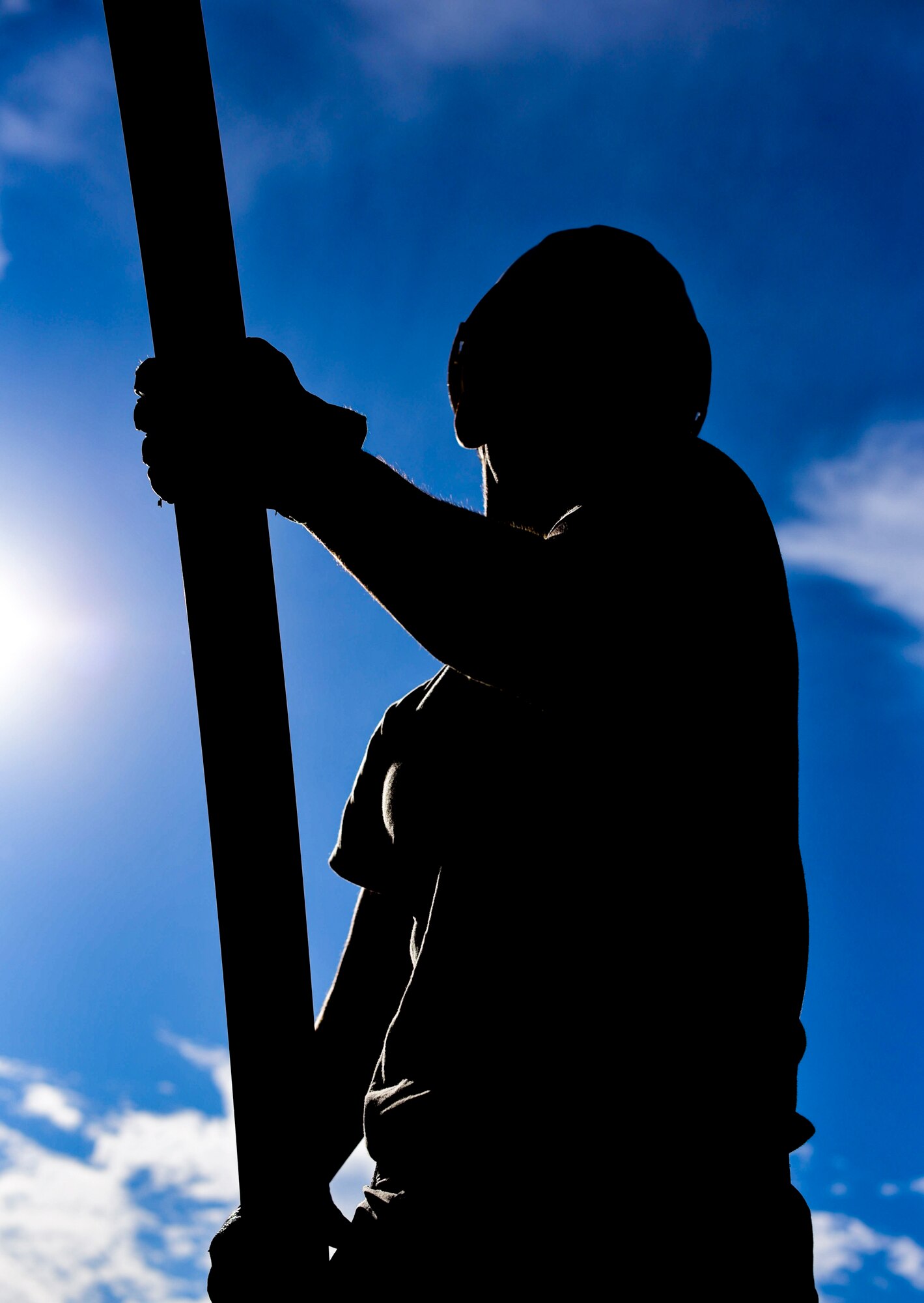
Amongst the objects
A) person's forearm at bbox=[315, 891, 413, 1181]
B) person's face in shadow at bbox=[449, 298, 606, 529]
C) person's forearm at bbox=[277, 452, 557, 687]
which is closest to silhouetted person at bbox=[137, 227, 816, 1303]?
person's forearm at bbox=[277, 452, 557, 687]

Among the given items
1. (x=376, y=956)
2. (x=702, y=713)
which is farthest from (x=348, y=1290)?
(x=702, y=713)

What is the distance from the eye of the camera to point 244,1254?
223 centimetres

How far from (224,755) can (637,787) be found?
3.25 ft

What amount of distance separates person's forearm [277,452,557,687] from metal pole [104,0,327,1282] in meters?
0.28

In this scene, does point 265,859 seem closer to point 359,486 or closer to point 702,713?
point 359,486

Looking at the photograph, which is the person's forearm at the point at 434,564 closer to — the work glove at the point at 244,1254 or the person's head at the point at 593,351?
the person's head at the point at 593,351

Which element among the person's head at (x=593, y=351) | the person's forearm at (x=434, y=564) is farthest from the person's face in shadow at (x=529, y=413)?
the person's forearm at (x=434, y=564)

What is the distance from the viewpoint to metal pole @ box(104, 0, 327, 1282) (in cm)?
219

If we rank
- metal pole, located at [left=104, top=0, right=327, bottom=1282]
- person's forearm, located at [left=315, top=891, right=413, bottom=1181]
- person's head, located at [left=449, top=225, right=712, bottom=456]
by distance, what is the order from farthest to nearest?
person's forearm, located at [left=315, top=891, right=413, bottom=1181]
person's head, located at [left=449, top=225, right=712, bottom=456]
metal pole, located at [left=104, top=0, right=327, bottom=1282]

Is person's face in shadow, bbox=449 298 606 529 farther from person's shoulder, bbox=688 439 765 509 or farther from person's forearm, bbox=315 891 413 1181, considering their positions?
person's forearm, bbox=315 891 413 1181

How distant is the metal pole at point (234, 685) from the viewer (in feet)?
7.17

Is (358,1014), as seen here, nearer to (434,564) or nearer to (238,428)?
(434,564)

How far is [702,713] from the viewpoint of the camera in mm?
2088

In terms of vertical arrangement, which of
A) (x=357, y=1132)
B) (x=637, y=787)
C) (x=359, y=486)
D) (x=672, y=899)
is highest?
(x=359, y=486)
